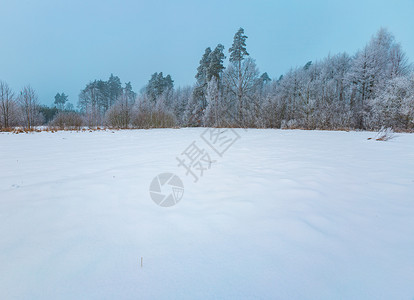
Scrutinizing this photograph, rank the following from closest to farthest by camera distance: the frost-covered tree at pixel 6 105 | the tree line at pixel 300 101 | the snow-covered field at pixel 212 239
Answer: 1. the snow-covered field at pixel 212 239
2. the frost-covered tree at pixel 6 105
3. the tree line at pixel 300 101

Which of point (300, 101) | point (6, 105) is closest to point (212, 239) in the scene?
point (6, 105)

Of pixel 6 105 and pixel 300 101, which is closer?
pixel 6 105

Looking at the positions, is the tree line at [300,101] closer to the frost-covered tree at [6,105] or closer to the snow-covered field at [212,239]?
the frost-covered tree at [6,105]

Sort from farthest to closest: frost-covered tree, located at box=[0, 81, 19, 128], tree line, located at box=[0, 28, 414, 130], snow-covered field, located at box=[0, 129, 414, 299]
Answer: tree line, located at box=[0, 28, 414, 130], frost-covered tree, located at box=[0, 81, 19, 128], snow-covered field, located at box=[0, 129, 414, 299]

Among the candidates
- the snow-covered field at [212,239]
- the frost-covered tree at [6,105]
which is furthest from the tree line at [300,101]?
the snow-covered field at [212,239]

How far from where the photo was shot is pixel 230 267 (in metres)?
0.94

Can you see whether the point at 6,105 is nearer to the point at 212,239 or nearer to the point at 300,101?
the point at 212,239

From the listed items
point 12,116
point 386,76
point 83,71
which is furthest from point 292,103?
point 83,71

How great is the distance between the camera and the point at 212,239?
1.17 meters

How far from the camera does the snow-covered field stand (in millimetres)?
829

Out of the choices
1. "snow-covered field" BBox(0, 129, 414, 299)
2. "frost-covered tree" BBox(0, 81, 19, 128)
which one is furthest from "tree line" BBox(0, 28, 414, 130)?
"snow-covered field" BBox(0, 129, 414, 299)

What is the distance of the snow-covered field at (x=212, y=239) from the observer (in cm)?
83

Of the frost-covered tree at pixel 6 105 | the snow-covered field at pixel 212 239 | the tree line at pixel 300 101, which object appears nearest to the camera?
the snow-covered field at pixel 212 239

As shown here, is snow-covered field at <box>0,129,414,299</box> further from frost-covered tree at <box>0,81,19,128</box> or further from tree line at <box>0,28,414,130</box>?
frost-covered tree at <box>0,81,19,128</box>
